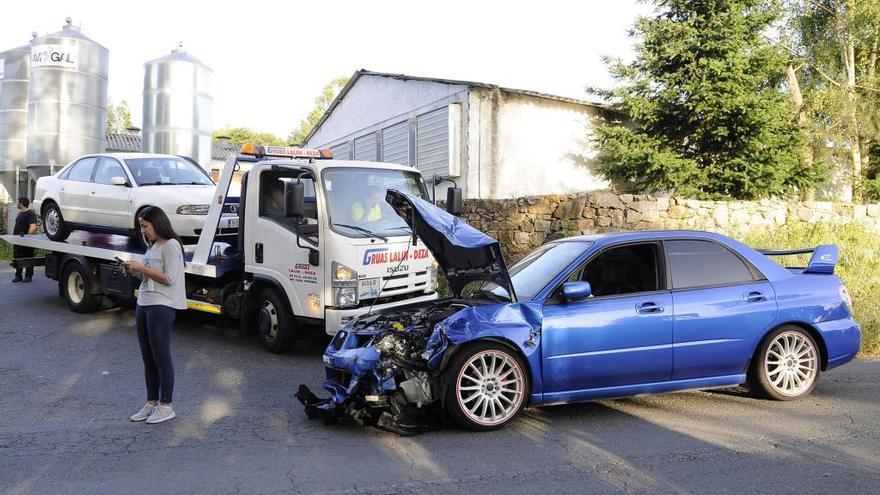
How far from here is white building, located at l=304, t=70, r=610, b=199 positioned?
15.9 metres

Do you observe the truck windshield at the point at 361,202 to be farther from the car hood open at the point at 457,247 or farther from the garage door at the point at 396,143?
the garage door at the point at 396,143

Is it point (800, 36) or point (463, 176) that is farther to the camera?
point (800, 36)

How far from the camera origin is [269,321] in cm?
876

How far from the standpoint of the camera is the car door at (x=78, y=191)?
11.1m

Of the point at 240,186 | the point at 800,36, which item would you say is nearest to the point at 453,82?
the point at 240,186

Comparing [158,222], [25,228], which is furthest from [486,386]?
[25,228]

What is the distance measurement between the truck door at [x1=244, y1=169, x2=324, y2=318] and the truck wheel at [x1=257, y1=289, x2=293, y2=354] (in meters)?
0.22

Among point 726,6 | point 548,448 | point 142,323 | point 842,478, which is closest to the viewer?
point 842,478

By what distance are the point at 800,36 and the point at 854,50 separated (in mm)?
1485

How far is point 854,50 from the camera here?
20078 mm

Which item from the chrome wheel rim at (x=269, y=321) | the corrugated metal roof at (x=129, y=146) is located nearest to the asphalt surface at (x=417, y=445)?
the chrome wheel rim at (x=269, y=321)

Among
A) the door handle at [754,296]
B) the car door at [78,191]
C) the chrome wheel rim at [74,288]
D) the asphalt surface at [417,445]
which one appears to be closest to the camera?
the asphalt surface at [417,445]

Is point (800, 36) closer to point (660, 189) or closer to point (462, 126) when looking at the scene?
point (660, 189)

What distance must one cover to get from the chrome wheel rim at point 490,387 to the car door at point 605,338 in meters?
0.26
